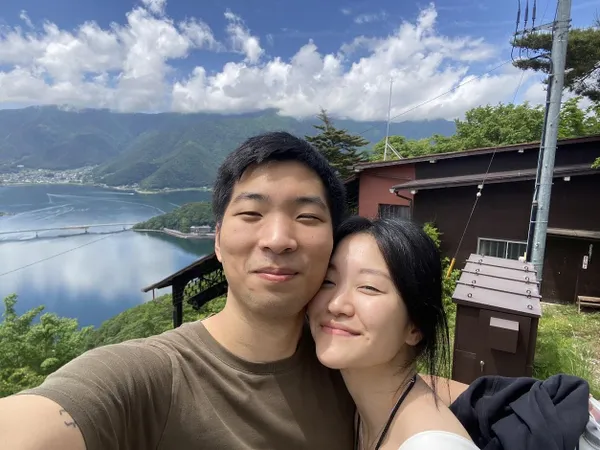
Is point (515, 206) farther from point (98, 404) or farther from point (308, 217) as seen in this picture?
point (98, 404)

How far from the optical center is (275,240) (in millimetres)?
1219

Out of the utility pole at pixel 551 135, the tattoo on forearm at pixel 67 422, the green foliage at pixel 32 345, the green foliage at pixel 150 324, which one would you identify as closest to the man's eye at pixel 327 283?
the tattoo on forearm at pixel 67 422

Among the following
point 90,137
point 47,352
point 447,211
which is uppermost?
point 90,137

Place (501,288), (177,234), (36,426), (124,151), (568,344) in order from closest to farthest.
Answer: (36,426)
(501,288)
(568,344)
(177,234)
(124,151)

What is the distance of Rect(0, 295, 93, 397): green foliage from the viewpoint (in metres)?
11.6

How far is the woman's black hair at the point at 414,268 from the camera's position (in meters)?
1.35

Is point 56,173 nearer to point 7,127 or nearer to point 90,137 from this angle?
point 90,137

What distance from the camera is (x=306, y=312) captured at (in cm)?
155

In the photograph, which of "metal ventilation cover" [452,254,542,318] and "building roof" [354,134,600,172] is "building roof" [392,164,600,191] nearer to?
"building roof" [354,134,600,172]

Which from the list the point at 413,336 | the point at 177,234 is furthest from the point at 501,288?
the point at 177,234

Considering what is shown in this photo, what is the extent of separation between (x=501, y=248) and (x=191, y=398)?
460 inches

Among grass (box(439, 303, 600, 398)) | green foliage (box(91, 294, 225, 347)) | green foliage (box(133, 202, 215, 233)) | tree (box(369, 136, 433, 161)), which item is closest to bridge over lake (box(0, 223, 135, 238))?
green foliage (box(133, 202, 215, 233))

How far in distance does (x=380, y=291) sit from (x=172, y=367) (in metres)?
0.82

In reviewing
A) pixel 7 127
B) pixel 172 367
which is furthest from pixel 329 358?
pixel 7 127
